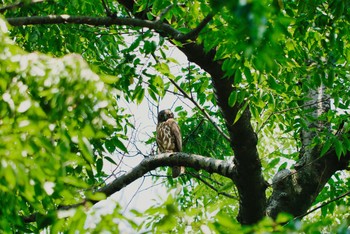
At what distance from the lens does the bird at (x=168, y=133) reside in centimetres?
691

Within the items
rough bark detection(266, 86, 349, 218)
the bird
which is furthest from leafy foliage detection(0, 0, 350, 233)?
the bird

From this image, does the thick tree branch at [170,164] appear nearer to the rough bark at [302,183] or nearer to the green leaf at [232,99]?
the rough bark at [302,183]

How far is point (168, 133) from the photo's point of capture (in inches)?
275

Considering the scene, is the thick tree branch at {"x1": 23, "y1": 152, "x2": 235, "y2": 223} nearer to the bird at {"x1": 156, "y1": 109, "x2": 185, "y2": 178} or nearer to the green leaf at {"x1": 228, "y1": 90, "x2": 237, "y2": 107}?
the green leaf at {"x1": 228, "y1": 90, "x2": 237, "y2": 107}

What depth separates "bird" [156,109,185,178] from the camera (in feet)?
22.7

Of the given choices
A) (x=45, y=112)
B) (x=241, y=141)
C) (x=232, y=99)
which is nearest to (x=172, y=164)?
(x=241, y=141)

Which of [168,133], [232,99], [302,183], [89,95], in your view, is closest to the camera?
[89,95]

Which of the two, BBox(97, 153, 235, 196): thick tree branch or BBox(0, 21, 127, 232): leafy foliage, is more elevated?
BBox(97, 153, 235, 196): thick tree branch

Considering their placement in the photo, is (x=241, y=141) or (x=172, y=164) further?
(x=172, y=164)

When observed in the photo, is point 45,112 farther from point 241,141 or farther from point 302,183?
point 302,183

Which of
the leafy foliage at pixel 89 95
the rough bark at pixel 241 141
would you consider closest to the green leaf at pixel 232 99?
the leafy foliage at pixel 89 95

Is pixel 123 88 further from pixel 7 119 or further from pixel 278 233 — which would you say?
pixel 278 233

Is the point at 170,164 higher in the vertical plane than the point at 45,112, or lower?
higher

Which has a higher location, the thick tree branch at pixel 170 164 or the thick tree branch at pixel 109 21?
the thick tree branch at pixel 109 21
